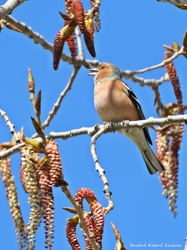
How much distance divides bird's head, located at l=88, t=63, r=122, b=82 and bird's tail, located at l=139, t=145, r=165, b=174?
973 millimetres

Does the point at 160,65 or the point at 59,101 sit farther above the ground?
the point at 160,65

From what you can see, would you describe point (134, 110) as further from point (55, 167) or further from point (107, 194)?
point (55, 167)

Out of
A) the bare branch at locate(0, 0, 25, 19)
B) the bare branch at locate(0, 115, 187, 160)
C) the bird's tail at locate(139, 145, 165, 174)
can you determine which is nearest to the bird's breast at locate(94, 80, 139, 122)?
Answer: the bird's tail at locate(139, 145, 165, 174)

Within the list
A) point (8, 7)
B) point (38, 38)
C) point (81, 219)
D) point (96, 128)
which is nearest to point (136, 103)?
point (38, 38)

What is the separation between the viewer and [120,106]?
17.9 feet

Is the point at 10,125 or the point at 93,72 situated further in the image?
the point at 93,72

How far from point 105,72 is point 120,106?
936 millimetres

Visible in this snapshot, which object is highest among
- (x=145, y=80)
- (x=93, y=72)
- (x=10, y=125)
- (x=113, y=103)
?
(x=93, y=72)

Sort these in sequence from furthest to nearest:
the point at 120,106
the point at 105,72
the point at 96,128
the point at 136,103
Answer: the point at 105,72 → the point at 136,103 → the point at 120,106 → the point at 96,128

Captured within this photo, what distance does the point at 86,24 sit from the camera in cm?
394

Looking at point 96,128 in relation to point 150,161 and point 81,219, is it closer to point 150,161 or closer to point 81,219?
point 81,219

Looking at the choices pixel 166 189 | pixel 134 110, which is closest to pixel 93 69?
pixel 134 110

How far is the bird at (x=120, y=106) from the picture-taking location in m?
5.43

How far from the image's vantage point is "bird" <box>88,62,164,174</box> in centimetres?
543
